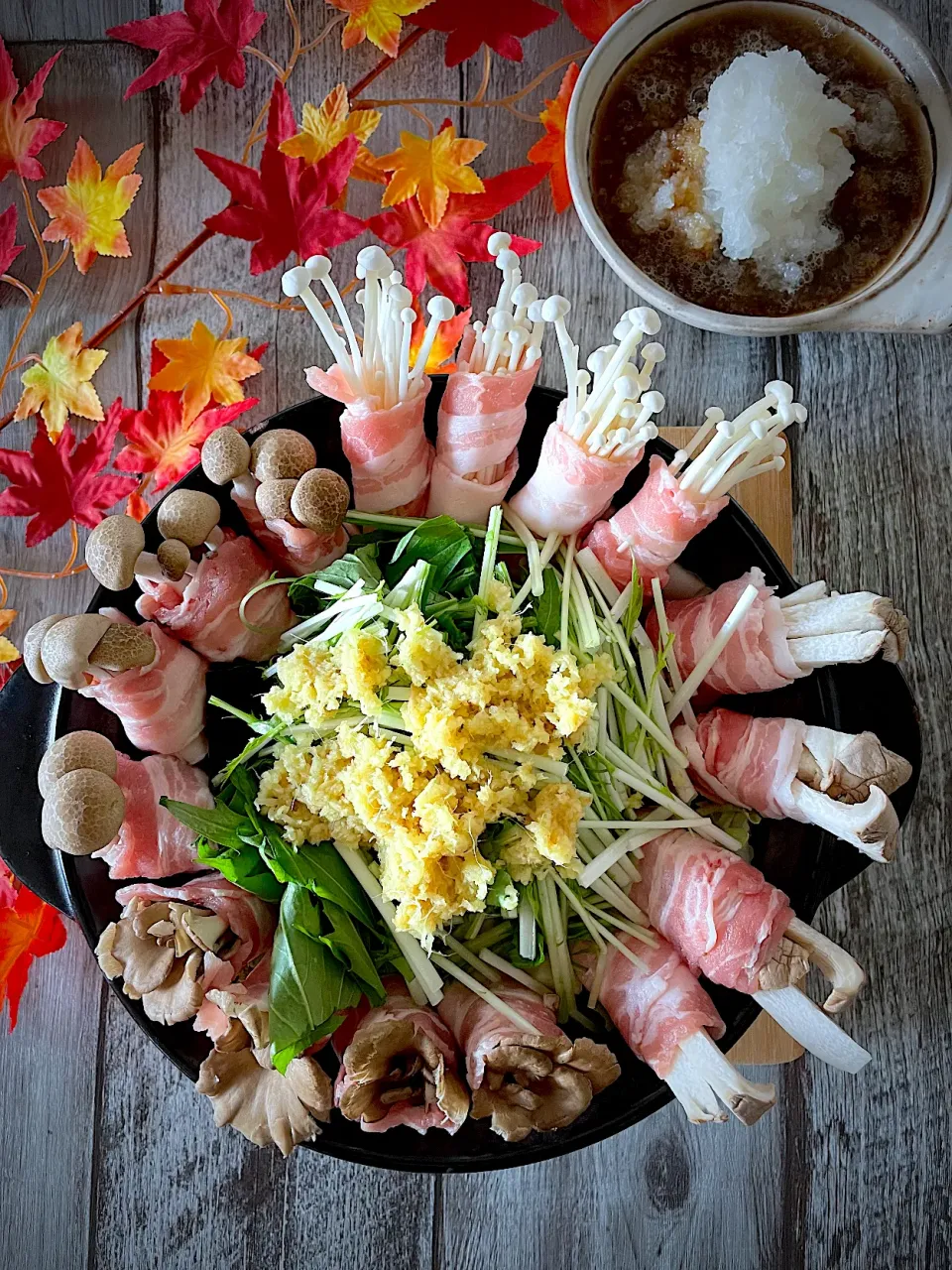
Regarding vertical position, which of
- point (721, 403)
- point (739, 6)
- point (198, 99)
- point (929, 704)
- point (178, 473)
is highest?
point (739, 6)

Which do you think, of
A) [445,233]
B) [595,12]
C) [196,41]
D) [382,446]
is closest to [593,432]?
[382,446]

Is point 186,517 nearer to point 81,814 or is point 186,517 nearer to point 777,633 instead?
point 81,814

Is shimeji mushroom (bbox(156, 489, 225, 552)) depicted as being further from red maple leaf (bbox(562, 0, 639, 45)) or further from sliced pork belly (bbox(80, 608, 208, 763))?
red maple leaf (bbox(562, 0, 639, 45))

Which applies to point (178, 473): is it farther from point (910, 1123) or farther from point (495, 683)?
point (910, 1123)

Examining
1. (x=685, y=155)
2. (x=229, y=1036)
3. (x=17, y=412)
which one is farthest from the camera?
(x=17, y=412)

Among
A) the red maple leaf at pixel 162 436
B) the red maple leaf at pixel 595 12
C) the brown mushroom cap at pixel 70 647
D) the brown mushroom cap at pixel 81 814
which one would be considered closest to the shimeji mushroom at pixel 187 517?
the brown mushroom cap at pixel 70 647

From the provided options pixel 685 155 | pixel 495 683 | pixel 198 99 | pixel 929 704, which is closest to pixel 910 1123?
pixel 929 704
